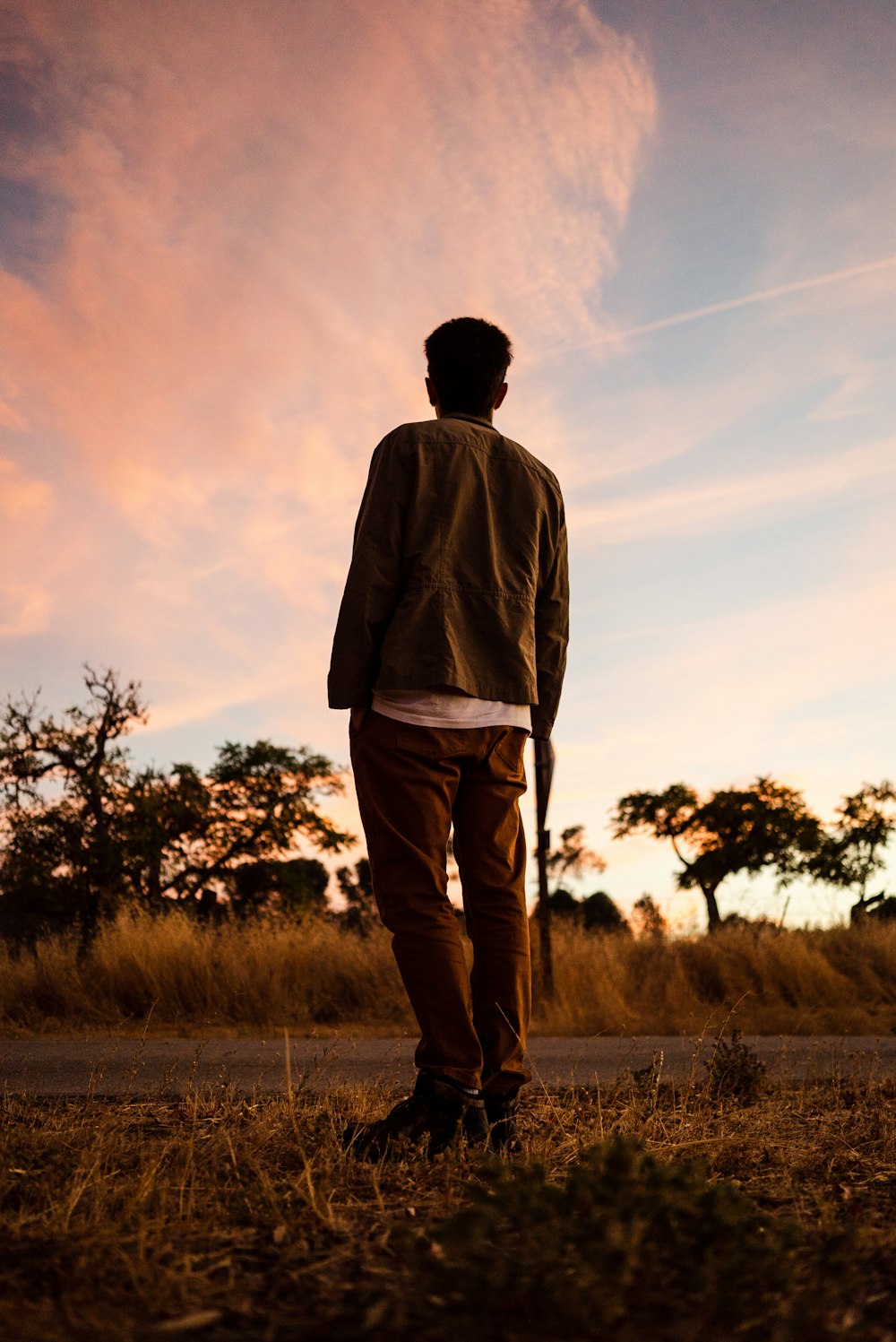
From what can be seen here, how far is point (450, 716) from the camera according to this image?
2.93m

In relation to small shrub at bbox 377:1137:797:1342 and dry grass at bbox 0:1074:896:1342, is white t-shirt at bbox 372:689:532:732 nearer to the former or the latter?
dry grass at bbox 0:1074:896:1342

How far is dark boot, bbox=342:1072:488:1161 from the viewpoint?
103 inches

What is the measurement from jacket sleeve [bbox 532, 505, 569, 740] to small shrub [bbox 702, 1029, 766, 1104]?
180cm

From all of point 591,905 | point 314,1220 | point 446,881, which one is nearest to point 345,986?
point 446,881

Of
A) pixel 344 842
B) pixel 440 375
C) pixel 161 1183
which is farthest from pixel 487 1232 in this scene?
pixel 344 842

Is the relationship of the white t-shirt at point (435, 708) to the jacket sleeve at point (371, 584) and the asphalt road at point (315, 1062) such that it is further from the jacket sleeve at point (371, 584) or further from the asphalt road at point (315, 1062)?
the asphalt road at point (315, 1062)

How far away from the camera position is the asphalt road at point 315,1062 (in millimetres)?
4309

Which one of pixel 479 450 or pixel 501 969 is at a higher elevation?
pixel 479 450

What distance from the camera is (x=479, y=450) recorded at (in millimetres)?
3150

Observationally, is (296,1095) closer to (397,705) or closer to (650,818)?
(397,705)

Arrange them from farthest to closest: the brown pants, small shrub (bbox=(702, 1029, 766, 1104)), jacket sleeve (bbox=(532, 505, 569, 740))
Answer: small shrub (bbox=(702, 1029, 766, 1104)) → jacket sleeve (bbox=(532, 505, 569, 740)) → the brown pants

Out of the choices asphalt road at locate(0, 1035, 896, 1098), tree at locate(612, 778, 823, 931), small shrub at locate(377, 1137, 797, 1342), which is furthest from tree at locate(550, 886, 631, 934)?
small shrub at locate(377, 1137, 797, 1342)

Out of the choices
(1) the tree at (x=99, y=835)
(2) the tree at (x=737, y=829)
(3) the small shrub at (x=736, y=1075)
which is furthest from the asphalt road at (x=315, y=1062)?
(2) the tree at (x=737, y=829)

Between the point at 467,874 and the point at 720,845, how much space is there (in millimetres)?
32799
